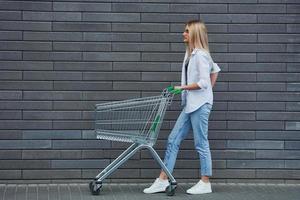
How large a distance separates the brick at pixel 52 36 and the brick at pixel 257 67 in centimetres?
184

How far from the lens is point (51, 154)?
857 cm

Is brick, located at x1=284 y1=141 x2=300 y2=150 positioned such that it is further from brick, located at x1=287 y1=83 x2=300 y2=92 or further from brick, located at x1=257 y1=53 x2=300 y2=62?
brick, located at x1=257 y1=53 x2=300 y2=62

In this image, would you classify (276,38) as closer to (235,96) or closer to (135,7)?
(235,96)

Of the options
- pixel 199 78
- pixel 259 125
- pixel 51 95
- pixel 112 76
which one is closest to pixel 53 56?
pixel 51 95

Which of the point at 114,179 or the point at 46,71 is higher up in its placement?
the point at 46,71

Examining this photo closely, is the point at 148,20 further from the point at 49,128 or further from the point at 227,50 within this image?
the point at 49,128

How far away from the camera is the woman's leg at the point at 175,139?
26.9 ft

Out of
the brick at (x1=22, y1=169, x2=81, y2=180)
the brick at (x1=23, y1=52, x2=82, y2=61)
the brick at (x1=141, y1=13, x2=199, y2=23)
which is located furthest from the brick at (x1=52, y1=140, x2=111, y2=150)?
the brick at (x1=141, y1=13, x2=199, y2=23)

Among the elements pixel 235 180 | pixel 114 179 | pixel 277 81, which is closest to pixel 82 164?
pixel 114 179

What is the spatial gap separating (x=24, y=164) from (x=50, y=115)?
639 millimetres

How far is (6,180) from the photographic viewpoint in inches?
336

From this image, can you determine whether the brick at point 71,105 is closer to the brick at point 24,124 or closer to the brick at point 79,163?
the brick at point 24,124

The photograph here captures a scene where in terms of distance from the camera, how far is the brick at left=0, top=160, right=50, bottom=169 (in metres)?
8.52

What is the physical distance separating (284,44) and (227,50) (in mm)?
679
